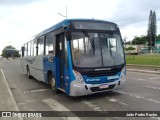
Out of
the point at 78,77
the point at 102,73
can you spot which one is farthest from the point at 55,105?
the point at 102,73

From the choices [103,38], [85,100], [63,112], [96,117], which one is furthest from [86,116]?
[103,38]

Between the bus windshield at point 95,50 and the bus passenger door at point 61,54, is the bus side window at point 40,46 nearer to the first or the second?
the bus passenger door at point 61,54

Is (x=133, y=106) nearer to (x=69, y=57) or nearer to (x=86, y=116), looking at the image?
(x=86, y=116)

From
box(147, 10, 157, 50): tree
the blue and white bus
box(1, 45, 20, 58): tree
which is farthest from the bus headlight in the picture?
box(1, 45, 20, 58): tree

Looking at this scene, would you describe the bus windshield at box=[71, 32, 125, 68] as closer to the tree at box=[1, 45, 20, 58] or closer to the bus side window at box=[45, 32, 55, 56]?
the bus side window at box=[45, 32, 55, 56]

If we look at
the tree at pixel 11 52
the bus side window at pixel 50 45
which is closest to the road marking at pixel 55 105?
the bus side window at pixel 50 45

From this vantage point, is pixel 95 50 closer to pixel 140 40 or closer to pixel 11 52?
pixel 11 52

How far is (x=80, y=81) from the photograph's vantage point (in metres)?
7.87

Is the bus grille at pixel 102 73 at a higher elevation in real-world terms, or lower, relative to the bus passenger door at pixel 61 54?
lower

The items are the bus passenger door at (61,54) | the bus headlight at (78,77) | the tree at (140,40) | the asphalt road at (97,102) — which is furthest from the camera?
the tree at (140,40)

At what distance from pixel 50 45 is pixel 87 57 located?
2.52 metres

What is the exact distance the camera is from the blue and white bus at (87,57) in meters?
7.93

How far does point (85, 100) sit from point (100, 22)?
2.96 metres

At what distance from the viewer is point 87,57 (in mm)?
8102
